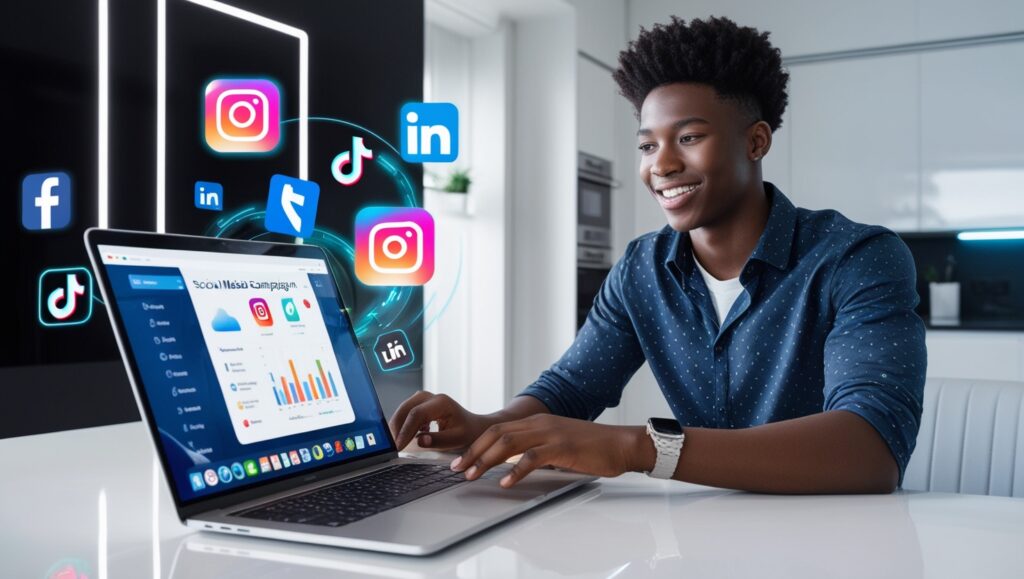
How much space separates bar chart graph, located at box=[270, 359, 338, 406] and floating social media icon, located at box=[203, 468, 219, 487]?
11 centimetres

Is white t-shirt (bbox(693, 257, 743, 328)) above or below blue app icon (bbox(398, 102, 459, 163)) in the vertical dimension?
below

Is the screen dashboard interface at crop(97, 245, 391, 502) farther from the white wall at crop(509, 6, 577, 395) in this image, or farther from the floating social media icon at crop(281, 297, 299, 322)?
the white wall at crop(509, 6, 577, 395)

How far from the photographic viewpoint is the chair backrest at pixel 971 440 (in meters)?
1.38

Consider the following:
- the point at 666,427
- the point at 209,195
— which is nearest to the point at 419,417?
the point at 666,427

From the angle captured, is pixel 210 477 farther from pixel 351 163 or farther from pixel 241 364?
pixel 351 163

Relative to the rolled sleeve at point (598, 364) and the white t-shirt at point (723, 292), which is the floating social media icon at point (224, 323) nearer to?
the rolled sleeve at point (598, 364)

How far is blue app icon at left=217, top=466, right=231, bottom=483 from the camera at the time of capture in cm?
75

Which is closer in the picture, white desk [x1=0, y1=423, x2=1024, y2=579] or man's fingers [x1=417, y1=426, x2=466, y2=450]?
white desk [x1=0, y1=423, x2=1024, y2=579]

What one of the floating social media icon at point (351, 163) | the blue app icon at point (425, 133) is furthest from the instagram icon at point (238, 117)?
the blue app icon at point (425, 133)

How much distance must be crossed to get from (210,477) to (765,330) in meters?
0.87

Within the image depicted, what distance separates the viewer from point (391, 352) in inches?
88.4

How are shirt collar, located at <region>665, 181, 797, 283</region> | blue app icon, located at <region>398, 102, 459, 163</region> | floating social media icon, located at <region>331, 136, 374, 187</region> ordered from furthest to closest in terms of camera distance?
blue app icon, located at <region>398, 102, 459, 163</region>
floating social media icon, located at <region>331, 136, 374, 187</region>
shirt collar, located at <region>665, 181, 797, 283</region>

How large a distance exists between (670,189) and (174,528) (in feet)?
2.89

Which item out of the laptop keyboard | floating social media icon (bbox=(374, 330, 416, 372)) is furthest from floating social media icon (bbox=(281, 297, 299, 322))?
floating social media icon (bbox=(374, 330, 416, 372))
